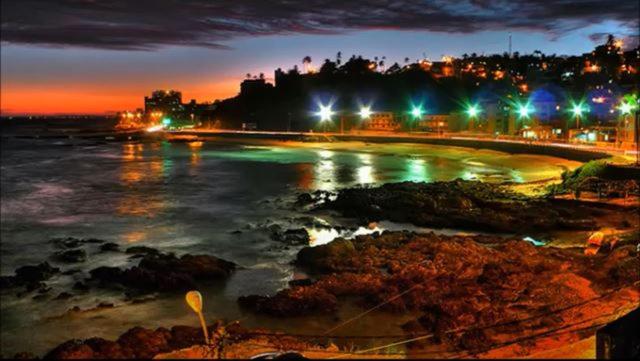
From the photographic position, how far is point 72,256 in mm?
23875

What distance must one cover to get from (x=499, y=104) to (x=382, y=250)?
66.8 m

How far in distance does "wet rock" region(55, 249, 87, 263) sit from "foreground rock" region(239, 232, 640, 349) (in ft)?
29.2

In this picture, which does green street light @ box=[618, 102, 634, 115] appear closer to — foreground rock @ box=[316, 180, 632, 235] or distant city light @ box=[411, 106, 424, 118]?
foreground rock @ box=[316, 180, 632, 235]

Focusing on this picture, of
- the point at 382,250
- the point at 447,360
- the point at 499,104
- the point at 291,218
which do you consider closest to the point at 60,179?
the point at 291,218

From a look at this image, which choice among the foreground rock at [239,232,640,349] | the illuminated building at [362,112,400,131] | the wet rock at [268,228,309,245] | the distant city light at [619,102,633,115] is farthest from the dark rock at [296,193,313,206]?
the illuminated building at [362,112,400,131]

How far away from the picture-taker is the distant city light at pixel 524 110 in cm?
7591

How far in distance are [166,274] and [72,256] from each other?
20.6 feet

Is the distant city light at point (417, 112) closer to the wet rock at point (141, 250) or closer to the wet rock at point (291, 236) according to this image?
the wet rock at point (291, 236)

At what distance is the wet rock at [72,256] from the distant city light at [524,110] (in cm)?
6370

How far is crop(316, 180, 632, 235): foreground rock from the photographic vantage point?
27.4 m

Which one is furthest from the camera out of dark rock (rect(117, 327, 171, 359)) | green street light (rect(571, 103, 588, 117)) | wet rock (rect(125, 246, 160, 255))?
green street light (rect(571, 103, 588, 117))

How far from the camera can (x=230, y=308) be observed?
58.5 ft

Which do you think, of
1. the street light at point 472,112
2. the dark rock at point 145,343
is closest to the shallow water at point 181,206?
the dark rock at point 145,343

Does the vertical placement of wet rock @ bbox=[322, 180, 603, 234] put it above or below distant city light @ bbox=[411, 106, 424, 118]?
below
